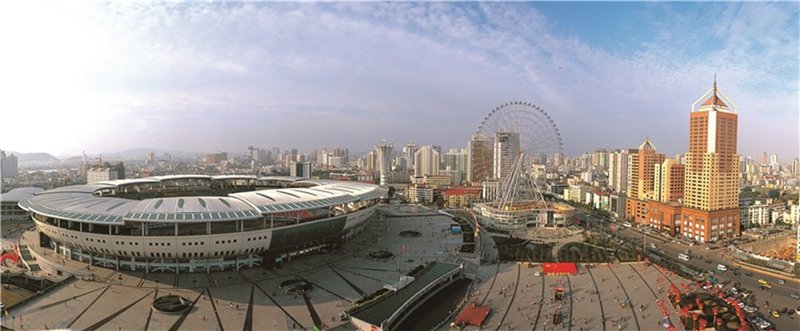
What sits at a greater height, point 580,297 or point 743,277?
point 580,297

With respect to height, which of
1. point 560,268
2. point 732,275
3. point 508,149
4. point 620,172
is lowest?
point 732,275

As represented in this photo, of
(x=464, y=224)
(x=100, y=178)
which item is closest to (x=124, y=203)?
(x=464, y=224)

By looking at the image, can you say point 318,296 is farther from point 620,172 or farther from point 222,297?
point 620,172

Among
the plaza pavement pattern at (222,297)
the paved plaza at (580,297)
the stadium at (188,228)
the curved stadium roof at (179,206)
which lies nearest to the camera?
the plaza pavement pattern at (222,297)

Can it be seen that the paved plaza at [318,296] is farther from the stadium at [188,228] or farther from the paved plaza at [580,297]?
the stadium at [188,228]

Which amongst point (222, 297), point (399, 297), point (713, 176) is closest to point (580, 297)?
point (399, 297)

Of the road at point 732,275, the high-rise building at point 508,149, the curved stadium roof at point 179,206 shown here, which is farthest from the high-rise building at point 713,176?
the curved stadium roof at point 179,206

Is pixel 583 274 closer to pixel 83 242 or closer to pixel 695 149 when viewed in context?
pixel 695 149
